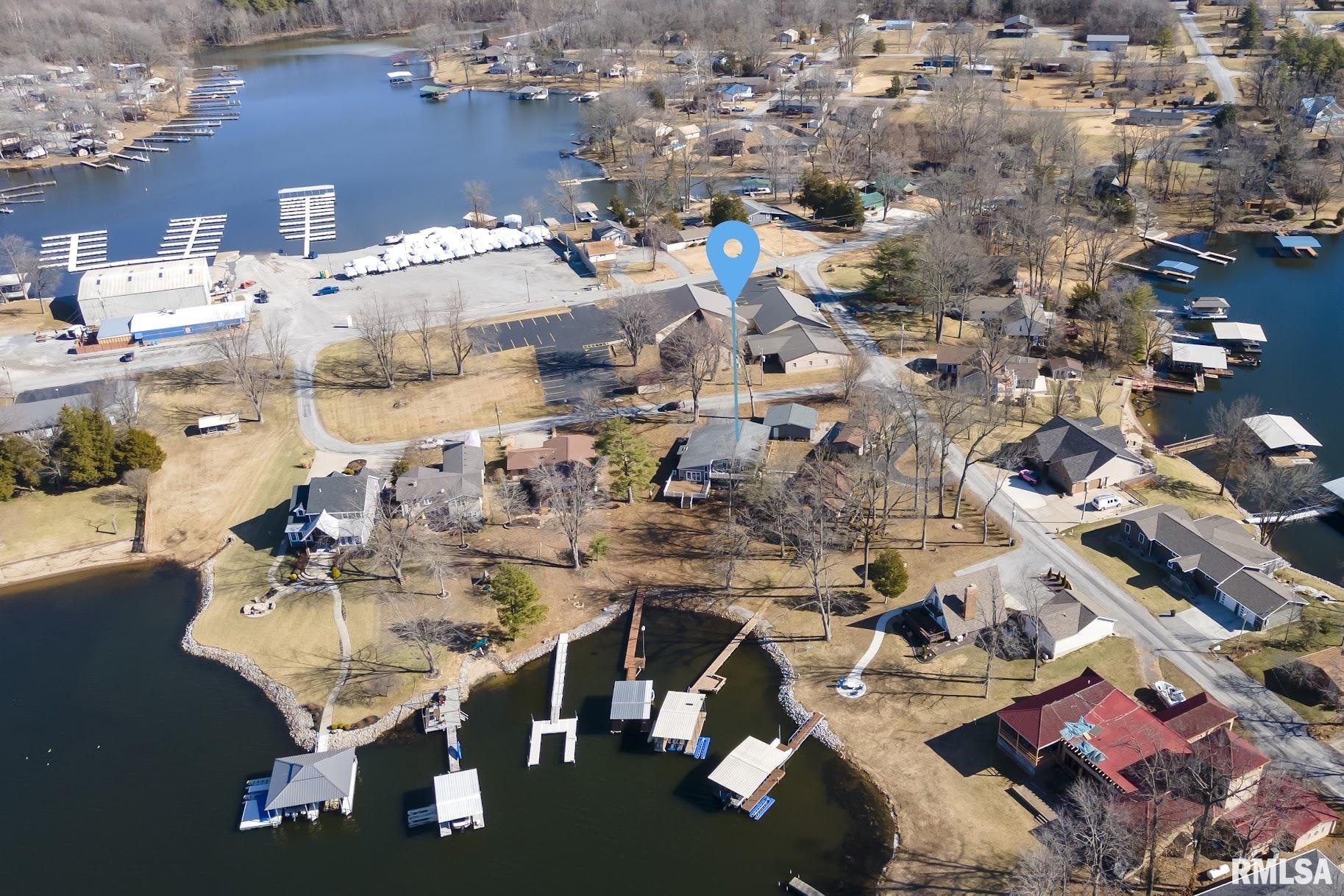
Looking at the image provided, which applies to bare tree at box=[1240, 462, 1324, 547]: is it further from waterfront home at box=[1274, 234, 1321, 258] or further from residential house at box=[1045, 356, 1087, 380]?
waterfront home at box=[1274, 234, 1321, 258]

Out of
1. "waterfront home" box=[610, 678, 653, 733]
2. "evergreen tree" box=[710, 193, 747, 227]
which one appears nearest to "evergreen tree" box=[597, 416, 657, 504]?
"waterfront home" box=[610, 678, 653, 733]

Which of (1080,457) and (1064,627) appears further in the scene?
(1080,457)

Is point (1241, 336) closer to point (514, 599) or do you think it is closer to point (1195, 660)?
point (1195, 660)

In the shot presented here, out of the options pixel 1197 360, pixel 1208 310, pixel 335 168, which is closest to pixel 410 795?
pixel 1197 360

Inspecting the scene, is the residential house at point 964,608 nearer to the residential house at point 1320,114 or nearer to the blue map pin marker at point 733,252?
the blue map pin marker at point 733,252

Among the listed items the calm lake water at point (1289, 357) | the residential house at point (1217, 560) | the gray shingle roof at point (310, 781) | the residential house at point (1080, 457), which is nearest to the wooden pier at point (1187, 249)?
the calm lake water at point (1289, 357)
